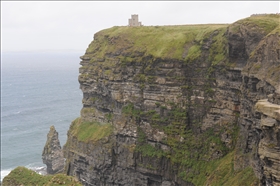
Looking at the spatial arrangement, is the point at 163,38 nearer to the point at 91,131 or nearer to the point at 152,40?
the point at 152,40

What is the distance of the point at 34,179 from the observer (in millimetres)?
40125

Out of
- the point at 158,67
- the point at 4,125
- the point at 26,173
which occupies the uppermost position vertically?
the point at 158,67

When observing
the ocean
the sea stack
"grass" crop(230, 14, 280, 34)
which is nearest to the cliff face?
"grass" crop(230, 14, 280, 34)

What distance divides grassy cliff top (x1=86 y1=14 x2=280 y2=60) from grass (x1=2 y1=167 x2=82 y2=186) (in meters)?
19.7

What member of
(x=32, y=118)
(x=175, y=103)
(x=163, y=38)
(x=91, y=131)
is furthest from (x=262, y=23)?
(x=32, y=118)

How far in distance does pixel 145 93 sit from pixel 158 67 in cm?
392

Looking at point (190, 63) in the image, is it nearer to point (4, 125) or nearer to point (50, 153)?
point (50, 153)

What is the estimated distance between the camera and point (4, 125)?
110 m

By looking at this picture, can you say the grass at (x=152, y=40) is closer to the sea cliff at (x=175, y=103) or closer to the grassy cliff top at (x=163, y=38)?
the grassy cliff top at (x=163, y=38)

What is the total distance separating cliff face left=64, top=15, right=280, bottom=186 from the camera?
35.2 metres

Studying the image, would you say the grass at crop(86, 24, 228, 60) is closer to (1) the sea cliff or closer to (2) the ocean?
(1) the sea cliff

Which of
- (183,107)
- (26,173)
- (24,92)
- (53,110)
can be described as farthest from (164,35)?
(24,92)

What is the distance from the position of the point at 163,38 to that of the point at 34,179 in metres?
25.4

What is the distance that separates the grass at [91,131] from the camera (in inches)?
2098
